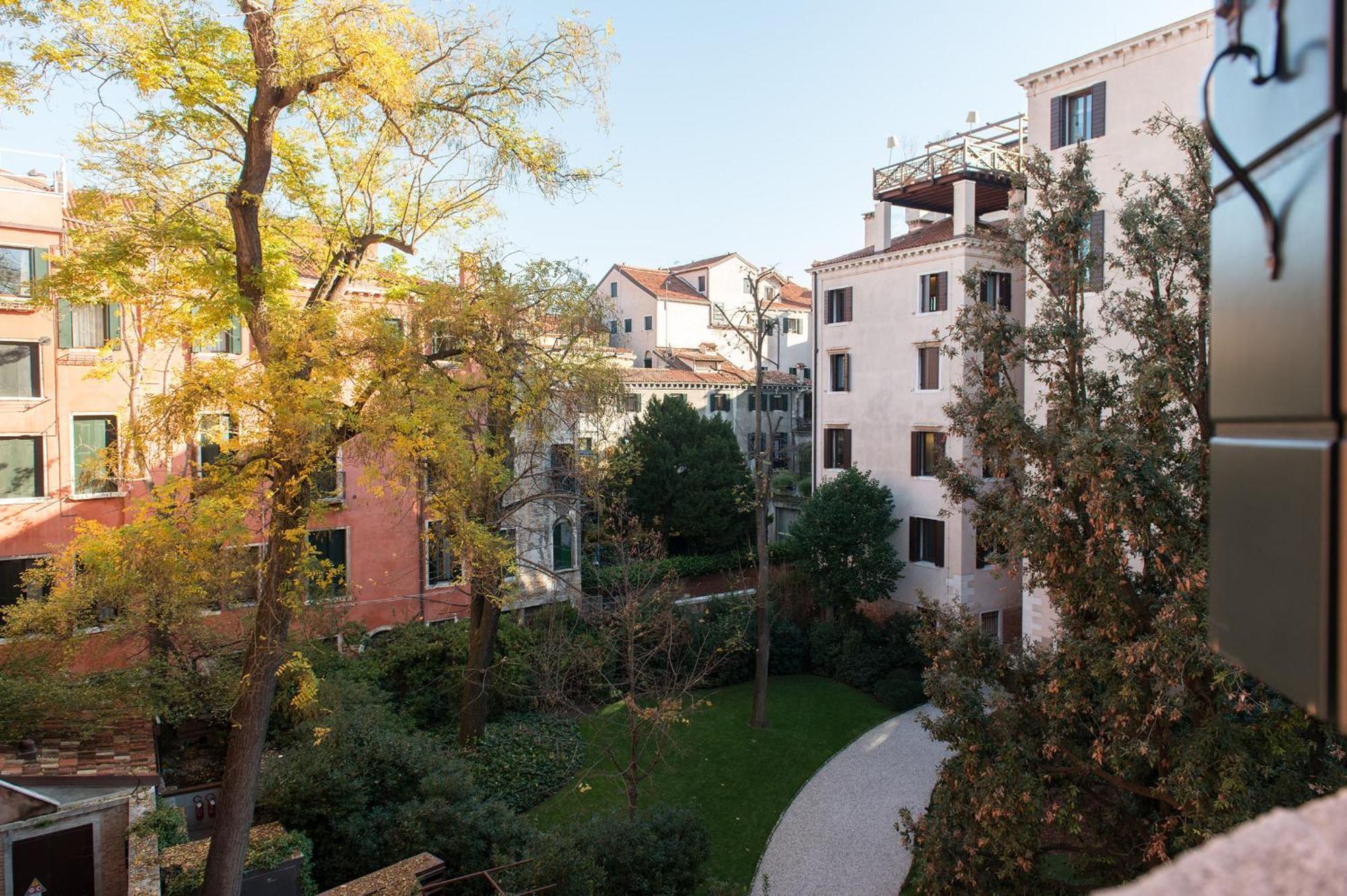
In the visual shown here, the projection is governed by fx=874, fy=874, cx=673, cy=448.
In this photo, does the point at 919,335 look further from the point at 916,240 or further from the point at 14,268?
the point at 14,268

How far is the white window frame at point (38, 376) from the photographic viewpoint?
20.5 metres

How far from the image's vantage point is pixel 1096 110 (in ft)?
70.0

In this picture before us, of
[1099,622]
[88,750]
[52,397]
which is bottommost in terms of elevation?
[88,750]

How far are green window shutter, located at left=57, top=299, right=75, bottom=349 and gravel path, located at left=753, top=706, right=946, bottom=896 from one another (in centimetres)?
1985

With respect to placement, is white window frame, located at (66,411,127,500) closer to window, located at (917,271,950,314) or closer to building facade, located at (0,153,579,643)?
building facade, located at (0,153,579,643)

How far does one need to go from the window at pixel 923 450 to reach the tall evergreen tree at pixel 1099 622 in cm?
1570

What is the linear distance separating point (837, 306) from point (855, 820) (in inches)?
748

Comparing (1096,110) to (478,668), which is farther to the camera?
(1096,110)

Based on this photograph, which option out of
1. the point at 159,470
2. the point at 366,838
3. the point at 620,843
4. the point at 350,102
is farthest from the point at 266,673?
the point at 159,470

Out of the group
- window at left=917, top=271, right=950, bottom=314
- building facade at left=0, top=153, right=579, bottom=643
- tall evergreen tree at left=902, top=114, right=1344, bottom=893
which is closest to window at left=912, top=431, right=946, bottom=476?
window at left=917, top=271, right=950, bottom=314

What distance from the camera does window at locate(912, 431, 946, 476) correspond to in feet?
91.6

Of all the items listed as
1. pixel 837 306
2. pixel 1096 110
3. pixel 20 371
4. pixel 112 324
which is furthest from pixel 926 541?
pixel 20 371

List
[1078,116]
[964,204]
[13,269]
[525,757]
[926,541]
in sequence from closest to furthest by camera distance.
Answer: [525,757]
[13,269]
[1078,116]
[964,204]
[926,541]

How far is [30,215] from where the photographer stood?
20.3m
